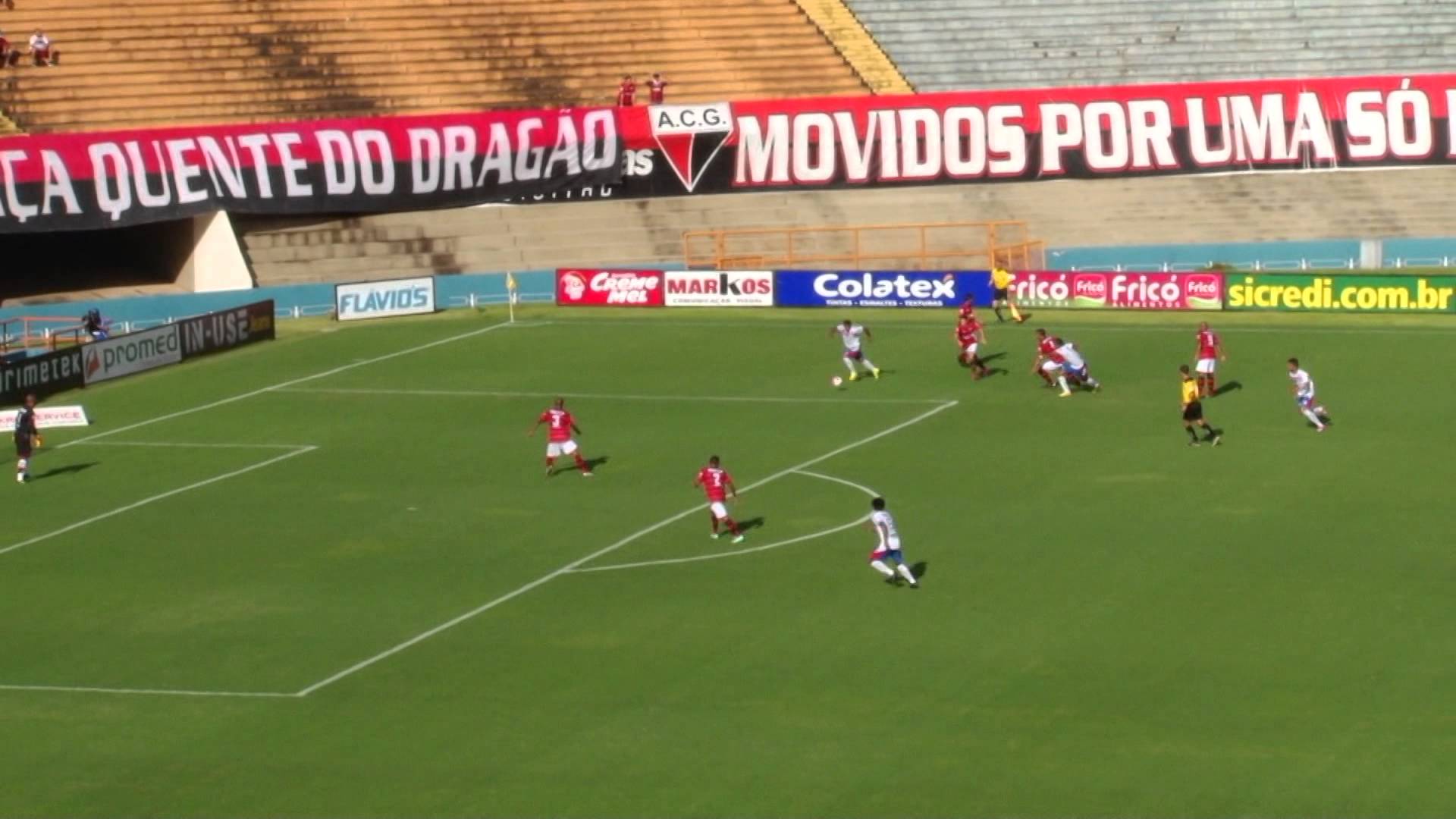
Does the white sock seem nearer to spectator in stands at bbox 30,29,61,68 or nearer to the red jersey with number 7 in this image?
the red jersey with number 7

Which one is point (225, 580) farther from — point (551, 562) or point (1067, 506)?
point (1067, 506)

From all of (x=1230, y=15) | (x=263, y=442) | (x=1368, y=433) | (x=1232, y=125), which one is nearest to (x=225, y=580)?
(x=263, y=442)

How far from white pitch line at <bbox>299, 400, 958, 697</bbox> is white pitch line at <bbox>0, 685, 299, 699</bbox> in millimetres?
441

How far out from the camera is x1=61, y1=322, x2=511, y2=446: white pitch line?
51562 millimetres

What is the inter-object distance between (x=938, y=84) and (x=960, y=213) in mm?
7637

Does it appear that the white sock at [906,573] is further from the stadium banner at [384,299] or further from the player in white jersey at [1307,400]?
the stadium banner at [384,299]

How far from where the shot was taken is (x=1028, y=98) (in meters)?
72.9

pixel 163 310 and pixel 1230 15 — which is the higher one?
pixel 1230 15

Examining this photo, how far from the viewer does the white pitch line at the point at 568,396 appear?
167 feet

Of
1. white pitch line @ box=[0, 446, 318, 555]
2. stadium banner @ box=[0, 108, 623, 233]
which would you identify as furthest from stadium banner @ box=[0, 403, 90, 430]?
stadium banner @ box=[0, 108, 623, 233]

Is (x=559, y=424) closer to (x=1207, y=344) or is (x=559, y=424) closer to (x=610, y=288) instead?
(x=1207, y=344)

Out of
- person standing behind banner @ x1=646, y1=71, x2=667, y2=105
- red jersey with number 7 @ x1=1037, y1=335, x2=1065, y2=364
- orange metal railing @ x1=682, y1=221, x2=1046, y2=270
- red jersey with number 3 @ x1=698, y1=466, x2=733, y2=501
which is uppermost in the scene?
person standing behind banner @ x1=646, y1=71, x2=667, y2=105

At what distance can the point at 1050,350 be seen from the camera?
162ft

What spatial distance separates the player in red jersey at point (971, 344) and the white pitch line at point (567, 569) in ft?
9.62
